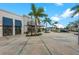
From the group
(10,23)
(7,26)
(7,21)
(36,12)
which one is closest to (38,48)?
(7,26)

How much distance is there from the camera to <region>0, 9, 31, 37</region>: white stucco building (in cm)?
3062

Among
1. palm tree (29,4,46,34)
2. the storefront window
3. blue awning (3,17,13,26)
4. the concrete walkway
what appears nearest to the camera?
the concrete walkway

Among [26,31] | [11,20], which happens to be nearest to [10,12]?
[11,20]

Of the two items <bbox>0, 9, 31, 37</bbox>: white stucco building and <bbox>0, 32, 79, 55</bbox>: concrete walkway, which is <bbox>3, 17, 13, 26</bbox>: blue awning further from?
<bbox>0, 32, 79, 55</bbox>: concrete walkway

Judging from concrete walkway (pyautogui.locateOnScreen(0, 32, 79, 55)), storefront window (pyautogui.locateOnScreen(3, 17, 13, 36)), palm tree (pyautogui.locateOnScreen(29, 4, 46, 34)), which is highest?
palm tree (pyautogui.locateOnScreen(29, 4, 46, 34))

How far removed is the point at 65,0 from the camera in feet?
44.2

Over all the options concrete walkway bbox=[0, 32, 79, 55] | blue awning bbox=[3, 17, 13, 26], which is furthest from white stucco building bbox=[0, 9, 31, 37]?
concrete walkway bbox=[0, 32, 79, 55]

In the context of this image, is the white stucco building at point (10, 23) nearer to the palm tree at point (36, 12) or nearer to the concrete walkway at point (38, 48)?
the palm tree at point (36, 12)

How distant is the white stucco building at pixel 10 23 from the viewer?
100 ft

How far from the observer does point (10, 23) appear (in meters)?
34.2

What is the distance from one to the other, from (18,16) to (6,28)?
24.6ft

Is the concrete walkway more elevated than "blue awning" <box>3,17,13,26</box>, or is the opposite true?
"blue awning" <box>3,17,13,26</box>

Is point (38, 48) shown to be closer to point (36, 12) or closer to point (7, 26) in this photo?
point (7, 26)
